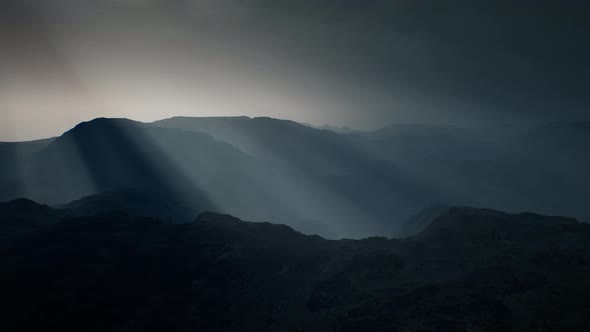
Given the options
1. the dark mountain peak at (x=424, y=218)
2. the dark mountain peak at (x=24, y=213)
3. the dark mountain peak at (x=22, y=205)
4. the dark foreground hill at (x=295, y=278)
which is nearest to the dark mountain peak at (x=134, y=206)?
the dark mountain peak at (x=24, y=213)

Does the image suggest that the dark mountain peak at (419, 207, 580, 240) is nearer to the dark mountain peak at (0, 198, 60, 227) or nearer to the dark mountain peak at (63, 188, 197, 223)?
the dark mountain peak at (63, 188, 197, 223)

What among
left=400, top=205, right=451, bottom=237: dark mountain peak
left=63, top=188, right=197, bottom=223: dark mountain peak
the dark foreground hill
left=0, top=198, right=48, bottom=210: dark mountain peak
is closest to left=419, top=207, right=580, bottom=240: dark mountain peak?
the dark foreground hill

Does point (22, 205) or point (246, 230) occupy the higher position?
point (22, 205)

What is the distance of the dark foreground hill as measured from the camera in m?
38.1

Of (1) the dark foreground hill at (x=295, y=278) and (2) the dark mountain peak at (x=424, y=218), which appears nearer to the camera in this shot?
(1) the dark foreground hill at (x=295, y=278)

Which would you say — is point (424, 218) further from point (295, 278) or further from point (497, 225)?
point (295, 278)

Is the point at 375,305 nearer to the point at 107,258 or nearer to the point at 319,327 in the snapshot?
the point at 319,327

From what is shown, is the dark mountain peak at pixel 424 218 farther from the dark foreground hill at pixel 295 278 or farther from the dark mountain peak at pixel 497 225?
the dark foreground hill at pixel 295 278

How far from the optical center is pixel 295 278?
53594 mm

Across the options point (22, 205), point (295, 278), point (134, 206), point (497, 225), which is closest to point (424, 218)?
point (497, 225)

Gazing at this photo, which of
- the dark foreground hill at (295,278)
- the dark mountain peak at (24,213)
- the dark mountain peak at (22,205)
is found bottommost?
the dark foreground hill at (295,278)

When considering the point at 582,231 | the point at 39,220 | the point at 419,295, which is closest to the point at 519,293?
the point at 419,295

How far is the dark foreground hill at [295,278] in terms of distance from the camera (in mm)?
38125

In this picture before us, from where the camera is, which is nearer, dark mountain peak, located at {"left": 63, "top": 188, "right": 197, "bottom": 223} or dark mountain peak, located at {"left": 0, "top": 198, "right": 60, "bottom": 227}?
dark mountain peak, located at {"left": 0, "top": 198, "right": 60, "bottom": 227}
